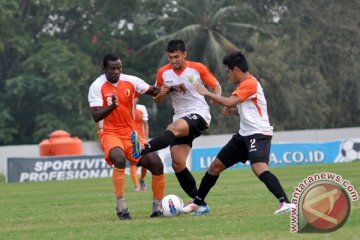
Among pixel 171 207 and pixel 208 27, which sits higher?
pixel 208 27

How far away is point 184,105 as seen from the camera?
553 inches

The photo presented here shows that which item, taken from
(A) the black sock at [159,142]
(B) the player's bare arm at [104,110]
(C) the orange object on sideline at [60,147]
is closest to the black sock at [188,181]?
(A) the black sock at [159,142]

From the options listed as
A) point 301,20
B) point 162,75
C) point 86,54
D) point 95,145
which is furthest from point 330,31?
point 162,75

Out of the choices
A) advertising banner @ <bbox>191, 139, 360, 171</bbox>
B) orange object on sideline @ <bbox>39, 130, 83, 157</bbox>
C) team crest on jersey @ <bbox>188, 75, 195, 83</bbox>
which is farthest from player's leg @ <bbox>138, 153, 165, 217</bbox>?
orange object on sideline @ <bbox>39, 130, 83, 157</bbox>

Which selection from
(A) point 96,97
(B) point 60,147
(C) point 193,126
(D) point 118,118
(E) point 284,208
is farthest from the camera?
(B) point 60,147

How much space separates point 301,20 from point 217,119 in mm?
8613

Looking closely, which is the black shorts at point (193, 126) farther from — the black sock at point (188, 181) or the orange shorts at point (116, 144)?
the orange shorts at point (116, 144)

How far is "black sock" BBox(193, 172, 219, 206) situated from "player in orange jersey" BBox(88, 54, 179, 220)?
0.57m

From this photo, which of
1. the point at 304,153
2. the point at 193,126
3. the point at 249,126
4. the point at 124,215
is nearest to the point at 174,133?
the point at 193,126

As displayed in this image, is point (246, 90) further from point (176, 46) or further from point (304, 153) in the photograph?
point (304, 153)

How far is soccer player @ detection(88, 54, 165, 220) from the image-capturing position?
12945 mm

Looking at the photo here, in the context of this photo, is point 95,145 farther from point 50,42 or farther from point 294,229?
point 294,229

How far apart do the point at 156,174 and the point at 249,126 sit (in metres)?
1.75

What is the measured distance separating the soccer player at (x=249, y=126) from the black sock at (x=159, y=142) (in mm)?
1012
